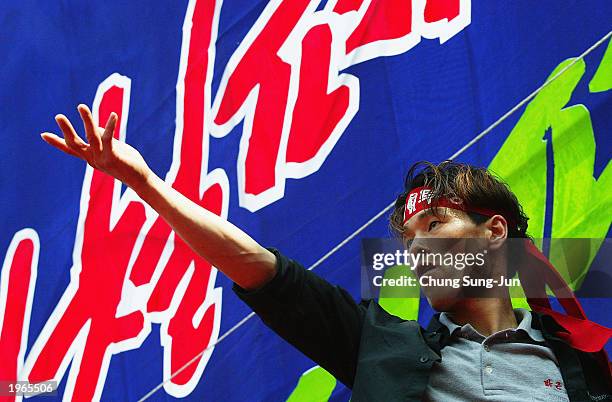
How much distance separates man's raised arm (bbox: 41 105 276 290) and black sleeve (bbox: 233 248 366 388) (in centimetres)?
2

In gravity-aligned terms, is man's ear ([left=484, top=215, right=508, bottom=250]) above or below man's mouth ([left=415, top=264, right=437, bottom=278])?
above

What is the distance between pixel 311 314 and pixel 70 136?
1.37 ft

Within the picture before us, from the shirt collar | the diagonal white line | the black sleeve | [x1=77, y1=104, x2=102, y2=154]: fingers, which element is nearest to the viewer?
[x1=77, y1=104, x2=102, y2=154]: fingers

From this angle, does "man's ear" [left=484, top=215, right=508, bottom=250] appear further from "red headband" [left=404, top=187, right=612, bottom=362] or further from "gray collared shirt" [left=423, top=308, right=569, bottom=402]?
"gray collared shirt" [left=423, top=308, right=569, bottom=402]

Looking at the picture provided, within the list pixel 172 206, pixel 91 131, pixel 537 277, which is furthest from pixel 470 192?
pixel 91 131

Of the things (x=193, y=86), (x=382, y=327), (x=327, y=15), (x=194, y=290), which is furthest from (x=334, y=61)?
(x=382, y=327)

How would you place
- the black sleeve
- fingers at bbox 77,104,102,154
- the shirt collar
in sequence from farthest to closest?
the shirt collar → the black sleeve → fingers at bbox 77,104,102,154

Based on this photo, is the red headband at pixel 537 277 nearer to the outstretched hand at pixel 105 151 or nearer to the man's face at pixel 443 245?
the man's face at pixel 443 245

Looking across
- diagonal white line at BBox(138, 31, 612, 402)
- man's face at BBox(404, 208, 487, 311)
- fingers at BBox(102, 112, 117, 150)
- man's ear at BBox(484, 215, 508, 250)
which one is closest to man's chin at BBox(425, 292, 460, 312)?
man's face at BBox(404, 208, 487, 311)

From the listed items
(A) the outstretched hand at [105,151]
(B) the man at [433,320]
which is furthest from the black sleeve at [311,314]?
(A) the outstretched hand at [105,151]

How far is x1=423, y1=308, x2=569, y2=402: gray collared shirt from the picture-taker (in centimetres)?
153

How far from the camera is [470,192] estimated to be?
67.9 inches

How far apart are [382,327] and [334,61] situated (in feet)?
2.73

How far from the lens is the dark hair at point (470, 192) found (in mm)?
1722
